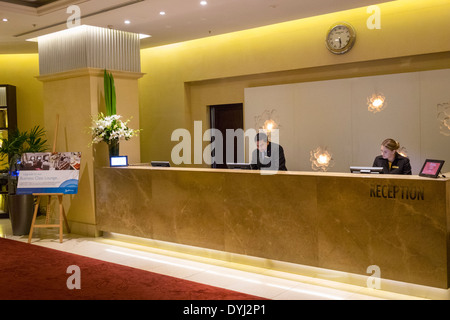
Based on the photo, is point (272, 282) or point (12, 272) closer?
point (272, 282)

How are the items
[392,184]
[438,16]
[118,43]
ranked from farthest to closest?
[118,43]
[438,16]
[392,184]

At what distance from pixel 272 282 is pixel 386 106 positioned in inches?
145

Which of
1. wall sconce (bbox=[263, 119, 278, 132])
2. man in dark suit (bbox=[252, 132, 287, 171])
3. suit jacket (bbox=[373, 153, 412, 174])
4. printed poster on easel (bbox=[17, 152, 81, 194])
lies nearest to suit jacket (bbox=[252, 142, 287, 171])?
man in dark suit (bbox=[252, 132, 287, 171])

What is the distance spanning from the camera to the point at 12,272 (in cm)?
597

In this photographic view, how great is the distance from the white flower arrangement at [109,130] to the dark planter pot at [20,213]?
1.78 metres

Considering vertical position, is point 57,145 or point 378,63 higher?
point 378,63

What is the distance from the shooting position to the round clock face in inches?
305

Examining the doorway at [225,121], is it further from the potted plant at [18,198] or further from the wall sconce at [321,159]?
the potted plant at [18,198]

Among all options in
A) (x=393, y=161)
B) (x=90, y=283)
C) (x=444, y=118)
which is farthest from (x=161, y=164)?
(x=444, y=118)

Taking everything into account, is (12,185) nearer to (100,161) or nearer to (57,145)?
(57,145)

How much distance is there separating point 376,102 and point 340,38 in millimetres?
1201

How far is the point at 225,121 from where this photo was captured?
9.91 meters
